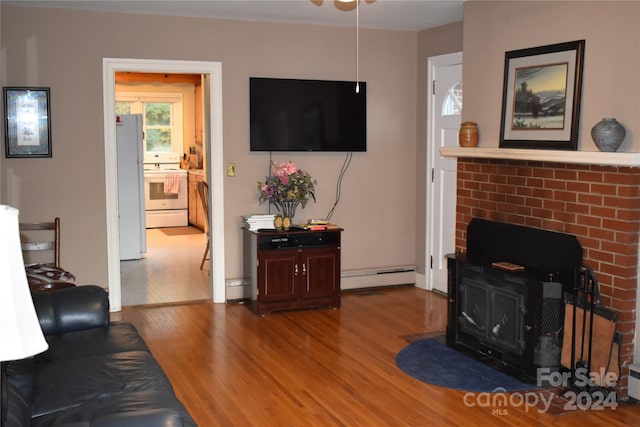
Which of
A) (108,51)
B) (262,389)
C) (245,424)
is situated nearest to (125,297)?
(108,51)

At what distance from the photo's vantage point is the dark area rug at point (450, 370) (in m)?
4.24

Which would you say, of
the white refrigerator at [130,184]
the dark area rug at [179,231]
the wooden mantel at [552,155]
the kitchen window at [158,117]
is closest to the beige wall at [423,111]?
the wooden mantel at [552,155]

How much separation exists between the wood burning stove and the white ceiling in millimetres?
1831

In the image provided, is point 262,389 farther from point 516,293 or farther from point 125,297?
point 125,297

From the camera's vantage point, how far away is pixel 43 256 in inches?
223

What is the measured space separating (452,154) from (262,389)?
7.31 feet

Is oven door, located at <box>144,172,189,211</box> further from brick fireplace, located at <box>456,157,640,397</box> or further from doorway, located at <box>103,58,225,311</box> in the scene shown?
brick fireplace, located at <box>456,157,640,397</box>

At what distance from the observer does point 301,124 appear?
20.8ft

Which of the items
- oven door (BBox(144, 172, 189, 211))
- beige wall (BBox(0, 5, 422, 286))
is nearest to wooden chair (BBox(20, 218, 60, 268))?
beige wall (BBox(0, 5, 422, 286))

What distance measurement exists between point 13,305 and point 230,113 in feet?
15.3

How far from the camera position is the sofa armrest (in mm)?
3875

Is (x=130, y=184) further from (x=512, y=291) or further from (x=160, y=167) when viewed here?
(x=512, y=291)

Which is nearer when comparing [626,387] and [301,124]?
[626,387]

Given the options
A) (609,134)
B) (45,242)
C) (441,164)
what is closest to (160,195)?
(45,242)
